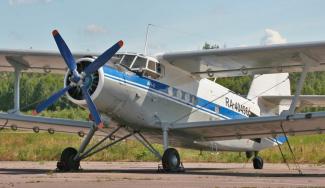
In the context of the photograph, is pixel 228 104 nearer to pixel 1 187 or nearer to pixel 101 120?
pixel 101 120

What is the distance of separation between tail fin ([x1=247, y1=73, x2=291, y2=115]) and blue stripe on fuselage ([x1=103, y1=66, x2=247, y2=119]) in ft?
5.94

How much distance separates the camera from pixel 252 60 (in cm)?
1995

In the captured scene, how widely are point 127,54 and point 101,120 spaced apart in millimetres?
2046

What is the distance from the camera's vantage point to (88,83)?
55.0ft

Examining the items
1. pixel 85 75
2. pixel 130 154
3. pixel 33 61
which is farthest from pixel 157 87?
pixel 130 154

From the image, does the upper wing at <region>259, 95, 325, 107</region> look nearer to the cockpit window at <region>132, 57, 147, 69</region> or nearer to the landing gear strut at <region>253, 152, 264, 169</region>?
the landing gear strut at <region>253, 152, 264, 169</region>

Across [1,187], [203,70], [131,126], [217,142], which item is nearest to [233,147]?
[217,142]

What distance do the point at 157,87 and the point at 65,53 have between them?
3.17 meters

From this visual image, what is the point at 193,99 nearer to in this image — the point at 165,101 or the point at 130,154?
the point at 165,101

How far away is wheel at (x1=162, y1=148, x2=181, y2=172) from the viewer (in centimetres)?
1739

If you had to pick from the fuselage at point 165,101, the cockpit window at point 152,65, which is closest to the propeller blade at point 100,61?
the fuselage at point 165,101

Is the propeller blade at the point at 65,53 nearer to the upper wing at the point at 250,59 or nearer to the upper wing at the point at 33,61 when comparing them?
the upper wing at the point at 250,59

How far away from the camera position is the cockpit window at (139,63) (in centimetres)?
1818

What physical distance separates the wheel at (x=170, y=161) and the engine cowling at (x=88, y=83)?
8.38 ft
